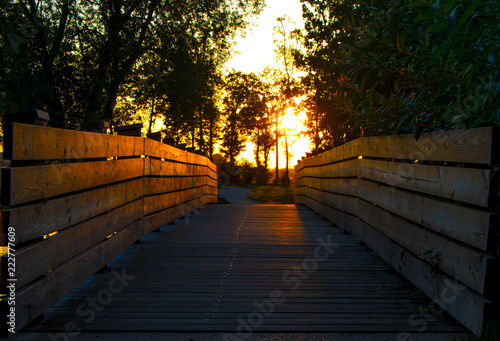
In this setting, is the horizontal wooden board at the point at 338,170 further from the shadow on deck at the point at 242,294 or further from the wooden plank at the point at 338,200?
the shadow on deck at the point at 242,294

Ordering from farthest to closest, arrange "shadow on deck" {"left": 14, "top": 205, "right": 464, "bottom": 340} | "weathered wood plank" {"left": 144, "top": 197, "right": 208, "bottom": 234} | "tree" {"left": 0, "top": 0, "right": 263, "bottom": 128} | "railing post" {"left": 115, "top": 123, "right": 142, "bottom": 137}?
"tree" {"left": 0, "top": 0, "right": 263, "bottom": 128}, "weathered wood plank" {"left": 144, "top": 197, "right": 208, "bottom": 234}, "railing post" {"left": 115, "top": 123, "right": 142, "bottom": 137}, "shadow on deck" {"left": 14, "top": 205, "right": 464, "bottom": 340}

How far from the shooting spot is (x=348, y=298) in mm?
3238

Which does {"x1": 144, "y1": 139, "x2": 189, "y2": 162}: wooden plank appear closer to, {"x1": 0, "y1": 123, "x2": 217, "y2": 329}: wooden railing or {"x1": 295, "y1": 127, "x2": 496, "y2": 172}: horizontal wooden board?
{"x1": 0, "y1": 123, "x2": 217, "y2": 329}: wooden railing

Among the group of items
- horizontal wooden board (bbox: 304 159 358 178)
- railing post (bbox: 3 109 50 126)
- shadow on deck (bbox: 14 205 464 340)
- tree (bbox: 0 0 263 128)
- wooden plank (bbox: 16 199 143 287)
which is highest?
tree (bbox: 0 0 263 128)

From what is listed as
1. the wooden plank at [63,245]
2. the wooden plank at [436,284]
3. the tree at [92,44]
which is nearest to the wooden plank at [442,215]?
the wooden plank at [436,284]

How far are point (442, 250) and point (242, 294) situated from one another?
1546mm

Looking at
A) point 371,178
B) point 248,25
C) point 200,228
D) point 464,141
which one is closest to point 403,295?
point 464,141

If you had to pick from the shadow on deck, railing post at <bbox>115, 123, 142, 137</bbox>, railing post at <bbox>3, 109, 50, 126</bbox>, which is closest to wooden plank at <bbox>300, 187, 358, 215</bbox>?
the shadow on deck

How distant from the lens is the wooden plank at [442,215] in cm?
235

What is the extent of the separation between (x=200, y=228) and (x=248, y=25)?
1154cm

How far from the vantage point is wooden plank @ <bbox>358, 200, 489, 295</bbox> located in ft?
7.71

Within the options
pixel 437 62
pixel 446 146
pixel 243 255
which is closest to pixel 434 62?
pixel 437 62

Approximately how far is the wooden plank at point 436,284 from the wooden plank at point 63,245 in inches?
104

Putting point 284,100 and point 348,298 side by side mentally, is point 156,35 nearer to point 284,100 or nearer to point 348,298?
point 348,298
